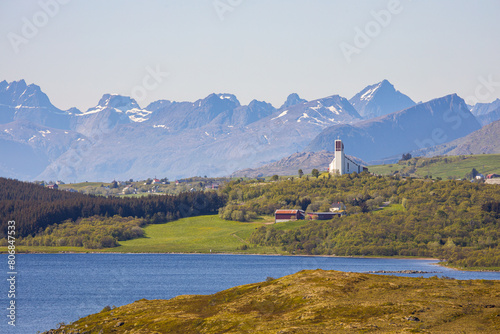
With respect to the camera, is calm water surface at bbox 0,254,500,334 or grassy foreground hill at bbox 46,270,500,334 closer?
grassy foreground hill at bbox 46,270,500,334

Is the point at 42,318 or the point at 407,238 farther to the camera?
the point at 407,238

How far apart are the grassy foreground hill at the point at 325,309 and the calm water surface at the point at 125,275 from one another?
2170cm

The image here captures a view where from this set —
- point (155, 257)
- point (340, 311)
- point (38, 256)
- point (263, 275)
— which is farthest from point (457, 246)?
point (340, 311)

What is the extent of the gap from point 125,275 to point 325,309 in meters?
92.7

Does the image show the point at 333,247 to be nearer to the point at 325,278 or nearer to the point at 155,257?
the point at 155,257

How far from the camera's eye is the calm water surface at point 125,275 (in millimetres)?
97000

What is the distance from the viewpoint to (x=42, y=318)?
287ft

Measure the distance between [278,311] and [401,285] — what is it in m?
12.0

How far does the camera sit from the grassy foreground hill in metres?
50.9

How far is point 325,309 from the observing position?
56.0m

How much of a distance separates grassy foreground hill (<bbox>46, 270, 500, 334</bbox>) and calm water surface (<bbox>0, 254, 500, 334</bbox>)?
21.7 metres

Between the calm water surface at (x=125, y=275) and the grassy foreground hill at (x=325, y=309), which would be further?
the calm water surface at (x=125, y=275)

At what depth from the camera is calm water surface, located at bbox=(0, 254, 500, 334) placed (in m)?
97.0

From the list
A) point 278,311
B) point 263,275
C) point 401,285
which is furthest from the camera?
point 263,275
